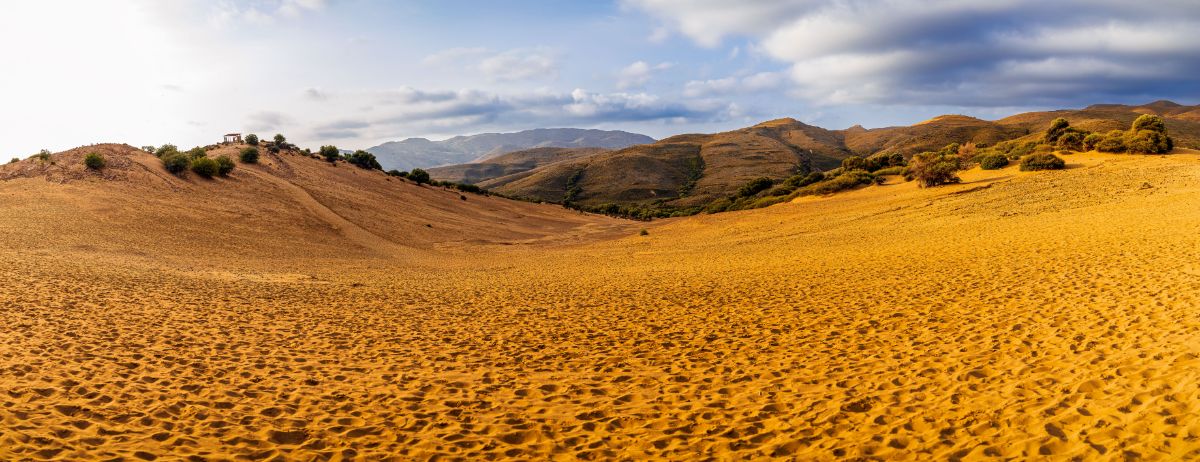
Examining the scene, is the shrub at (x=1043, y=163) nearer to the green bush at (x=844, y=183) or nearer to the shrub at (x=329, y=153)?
the green bush at (x=844, y=183)

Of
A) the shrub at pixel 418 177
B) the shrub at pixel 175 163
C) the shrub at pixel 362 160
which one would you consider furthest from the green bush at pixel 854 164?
the shrub at pixel 175 163

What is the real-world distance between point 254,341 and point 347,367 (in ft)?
8.99

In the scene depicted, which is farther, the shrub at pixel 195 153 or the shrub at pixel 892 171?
the shrub at pixel 892 171

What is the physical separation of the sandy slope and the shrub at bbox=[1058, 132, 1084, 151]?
84.0 feet

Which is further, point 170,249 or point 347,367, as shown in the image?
point 170,249

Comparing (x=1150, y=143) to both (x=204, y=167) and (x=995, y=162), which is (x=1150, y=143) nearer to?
(x=995, y=162)

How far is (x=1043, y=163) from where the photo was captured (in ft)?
123

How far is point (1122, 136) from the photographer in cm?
4078

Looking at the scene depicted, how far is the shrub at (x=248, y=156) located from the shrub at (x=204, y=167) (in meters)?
7.83

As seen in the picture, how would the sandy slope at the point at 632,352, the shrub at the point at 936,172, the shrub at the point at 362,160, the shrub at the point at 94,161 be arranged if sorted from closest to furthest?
the sandy slope at the point at 632,352 < the shrub at the point at 94,161 < the shrub at the point at 936,172 < the shrub at the point at 362,160

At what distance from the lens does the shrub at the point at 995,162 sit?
1687 inches

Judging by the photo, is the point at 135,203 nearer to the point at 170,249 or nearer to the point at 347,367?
the point at 170,249

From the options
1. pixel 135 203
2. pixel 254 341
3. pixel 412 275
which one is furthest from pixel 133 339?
pixel 135 203

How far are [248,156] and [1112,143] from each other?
64487mm
